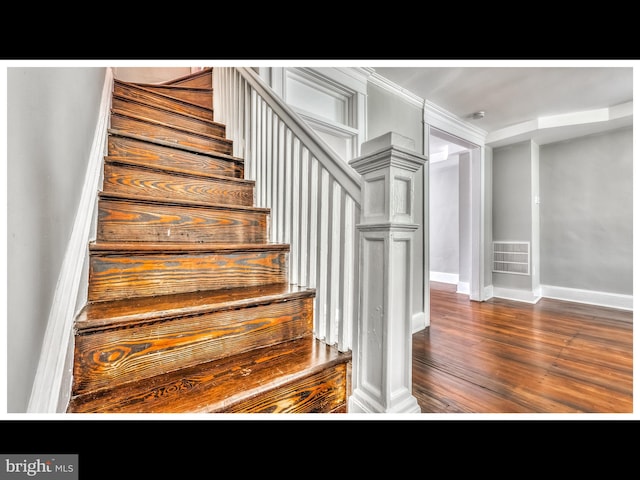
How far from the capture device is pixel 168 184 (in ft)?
4.13

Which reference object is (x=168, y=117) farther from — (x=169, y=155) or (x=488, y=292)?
(x=488, y=292)

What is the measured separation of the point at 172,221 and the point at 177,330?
503 millimetres

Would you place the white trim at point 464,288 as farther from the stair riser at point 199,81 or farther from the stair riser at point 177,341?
the stair riser at point 199,81

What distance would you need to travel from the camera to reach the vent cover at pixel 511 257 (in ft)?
10.8

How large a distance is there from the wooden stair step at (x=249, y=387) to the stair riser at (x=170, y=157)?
1030mm

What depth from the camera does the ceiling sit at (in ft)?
6.86

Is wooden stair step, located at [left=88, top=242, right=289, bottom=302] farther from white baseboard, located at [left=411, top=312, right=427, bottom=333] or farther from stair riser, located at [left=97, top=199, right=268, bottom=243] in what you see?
white baseboard, located at [left=411, top=312, right=427, bottom=333]

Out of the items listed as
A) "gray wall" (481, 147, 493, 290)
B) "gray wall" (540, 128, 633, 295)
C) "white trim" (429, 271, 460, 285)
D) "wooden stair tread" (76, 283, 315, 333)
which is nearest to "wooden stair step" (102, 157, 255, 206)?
"wooden stair tread" (76, 283, 315, 333)

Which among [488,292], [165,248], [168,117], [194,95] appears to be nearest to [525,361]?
[488,292]

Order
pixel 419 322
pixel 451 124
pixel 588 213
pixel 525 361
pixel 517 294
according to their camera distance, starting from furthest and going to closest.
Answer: pixel 517 294 → pixel 588 213 → pixel 451 124 → pixel 419 322 → pixel 525 361

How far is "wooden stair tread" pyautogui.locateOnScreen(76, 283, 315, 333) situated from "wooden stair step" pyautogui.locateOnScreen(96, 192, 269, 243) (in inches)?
11.0

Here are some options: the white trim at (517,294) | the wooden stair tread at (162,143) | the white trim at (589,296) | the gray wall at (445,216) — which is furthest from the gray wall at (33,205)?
the gray wall at (445,216)
